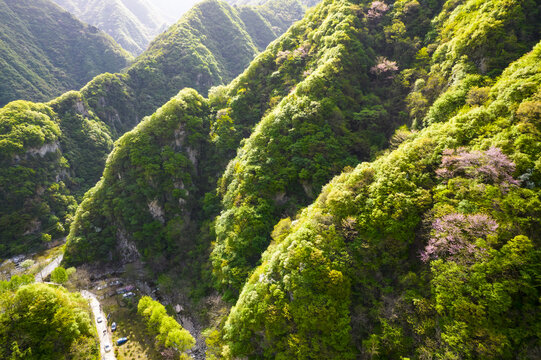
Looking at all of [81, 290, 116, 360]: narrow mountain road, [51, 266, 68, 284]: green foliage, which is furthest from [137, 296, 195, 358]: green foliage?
[51, 266, 68, 284]: green foliage

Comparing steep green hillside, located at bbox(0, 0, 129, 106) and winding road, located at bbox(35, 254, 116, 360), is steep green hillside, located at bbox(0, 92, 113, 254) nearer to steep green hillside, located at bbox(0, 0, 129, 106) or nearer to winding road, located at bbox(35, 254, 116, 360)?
winding road, located at bbox(35, 254, 116, 360)

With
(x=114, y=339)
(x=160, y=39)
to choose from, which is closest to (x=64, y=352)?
(x=114, y=339)

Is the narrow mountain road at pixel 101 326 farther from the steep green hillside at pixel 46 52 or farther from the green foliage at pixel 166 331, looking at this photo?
the steep green hillside at pixel 46 52

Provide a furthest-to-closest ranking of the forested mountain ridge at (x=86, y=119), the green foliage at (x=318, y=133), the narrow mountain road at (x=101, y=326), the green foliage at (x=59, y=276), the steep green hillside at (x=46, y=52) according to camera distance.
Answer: the steep green hillside at (x=46, y=52), the forested mountain ridge at (x=86, y=119), the green foliage at (x=59, y=276), the narrow mountain road at (x=101, y=326), the green foliage at (x=318, y=133)

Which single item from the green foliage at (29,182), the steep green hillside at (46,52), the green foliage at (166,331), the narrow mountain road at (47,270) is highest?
the steep green hillside at (46,52)

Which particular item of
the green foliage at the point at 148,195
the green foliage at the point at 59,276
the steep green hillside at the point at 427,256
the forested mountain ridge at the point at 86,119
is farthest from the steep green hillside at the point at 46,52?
the steep green hillside at the point at 427,256
